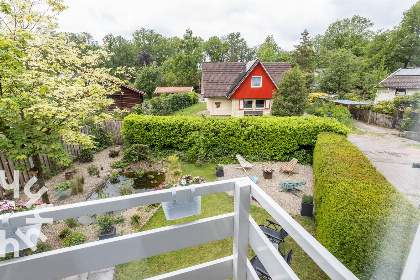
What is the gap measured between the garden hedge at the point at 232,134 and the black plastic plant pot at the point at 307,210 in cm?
349

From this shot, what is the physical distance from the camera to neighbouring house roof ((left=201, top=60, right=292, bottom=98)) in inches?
551

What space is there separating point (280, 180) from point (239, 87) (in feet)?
28.1

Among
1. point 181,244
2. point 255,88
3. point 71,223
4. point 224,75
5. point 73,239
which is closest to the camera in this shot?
point 181,244

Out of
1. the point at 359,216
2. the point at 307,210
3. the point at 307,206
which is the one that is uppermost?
the point at 359,216

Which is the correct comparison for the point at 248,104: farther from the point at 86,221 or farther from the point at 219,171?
the point at 86,221

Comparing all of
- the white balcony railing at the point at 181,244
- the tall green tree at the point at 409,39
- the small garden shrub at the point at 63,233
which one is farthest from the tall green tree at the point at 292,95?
the tall green tree at the point at 409,39

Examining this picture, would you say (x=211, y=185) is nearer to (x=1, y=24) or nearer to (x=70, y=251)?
(x=70, y=251)

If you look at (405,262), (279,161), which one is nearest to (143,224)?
(405,262)

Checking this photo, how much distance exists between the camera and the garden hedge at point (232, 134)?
299 inches

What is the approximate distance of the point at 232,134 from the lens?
7.91 m

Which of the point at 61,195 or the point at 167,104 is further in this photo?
the point at 167,104

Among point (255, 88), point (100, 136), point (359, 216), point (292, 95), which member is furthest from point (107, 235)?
point (255, 88)

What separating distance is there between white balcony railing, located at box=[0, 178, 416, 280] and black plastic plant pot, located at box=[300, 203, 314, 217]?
11.6 feet

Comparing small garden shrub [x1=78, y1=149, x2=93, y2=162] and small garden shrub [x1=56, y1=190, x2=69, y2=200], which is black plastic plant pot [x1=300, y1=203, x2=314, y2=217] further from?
small garden shrub [x1=78, y1=149, x2=93, y2=162]
